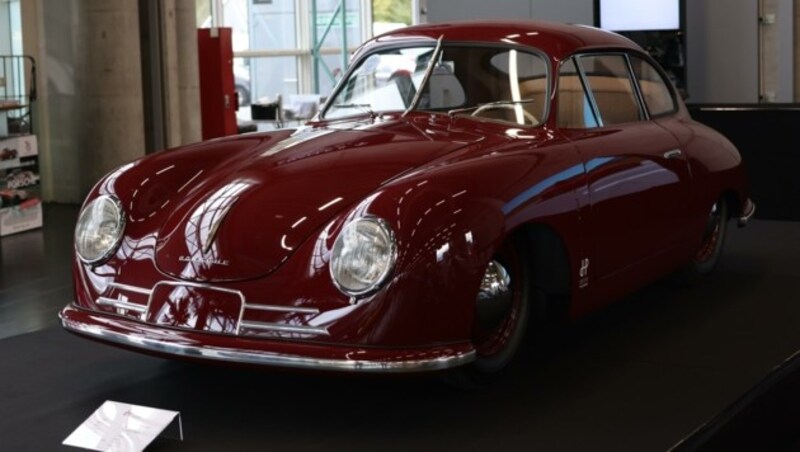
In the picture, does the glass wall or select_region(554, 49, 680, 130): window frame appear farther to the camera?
the glass wall

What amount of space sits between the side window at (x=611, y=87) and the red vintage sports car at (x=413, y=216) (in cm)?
1

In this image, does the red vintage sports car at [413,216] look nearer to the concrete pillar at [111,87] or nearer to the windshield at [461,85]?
the windshield at [461,85]

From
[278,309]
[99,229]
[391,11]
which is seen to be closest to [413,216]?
[278,309]

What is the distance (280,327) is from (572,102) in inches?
68.0

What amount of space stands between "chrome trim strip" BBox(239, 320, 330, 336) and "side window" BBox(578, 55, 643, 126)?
72.5 inches

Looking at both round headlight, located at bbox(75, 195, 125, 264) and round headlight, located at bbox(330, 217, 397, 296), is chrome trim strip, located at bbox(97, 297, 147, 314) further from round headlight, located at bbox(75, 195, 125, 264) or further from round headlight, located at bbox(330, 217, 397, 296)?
round headlight, located at bbox(330, 217, 397, 296)

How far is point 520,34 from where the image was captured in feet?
15.8

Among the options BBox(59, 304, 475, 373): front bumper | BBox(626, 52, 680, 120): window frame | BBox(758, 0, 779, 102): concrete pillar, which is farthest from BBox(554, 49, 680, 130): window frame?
BBox(758, 0, 779, 102): concrete pillar

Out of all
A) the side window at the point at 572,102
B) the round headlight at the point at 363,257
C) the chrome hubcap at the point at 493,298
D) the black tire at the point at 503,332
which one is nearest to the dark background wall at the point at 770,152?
the side window at the point at 572,102

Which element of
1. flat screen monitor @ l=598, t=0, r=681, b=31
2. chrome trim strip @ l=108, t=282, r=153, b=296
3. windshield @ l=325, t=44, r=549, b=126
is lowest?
chrome trim strip @ l=108, t=282, r=153, b=296

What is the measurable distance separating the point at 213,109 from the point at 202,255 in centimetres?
877

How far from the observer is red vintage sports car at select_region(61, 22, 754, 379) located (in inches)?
139

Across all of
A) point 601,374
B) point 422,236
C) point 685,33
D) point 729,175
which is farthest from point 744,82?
point 422,236

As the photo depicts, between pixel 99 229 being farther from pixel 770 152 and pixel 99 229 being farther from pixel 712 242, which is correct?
pixel 770 152
